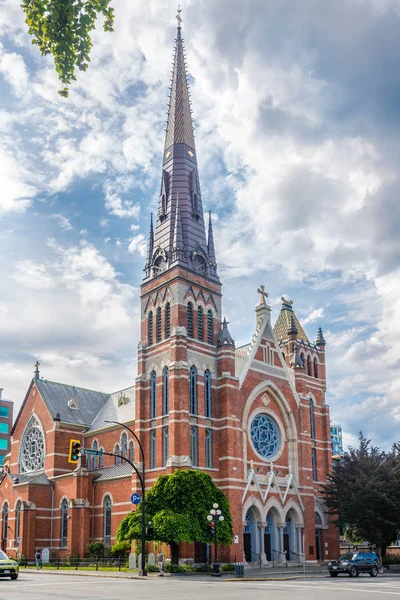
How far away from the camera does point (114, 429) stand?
5891 centimetres

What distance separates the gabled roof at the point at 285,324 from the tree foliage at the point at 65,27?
5495 cm

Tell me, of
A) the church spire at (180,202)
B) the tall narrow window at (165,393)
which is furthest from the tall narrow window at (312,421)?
the tall narrow window at (165,393)

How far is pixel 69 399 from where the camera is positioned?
6594 centimetres

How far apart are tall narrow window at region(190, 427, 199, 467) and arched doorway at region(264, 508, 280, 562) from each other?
8749 millimetres

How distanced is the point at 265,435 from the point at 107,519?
583 inches

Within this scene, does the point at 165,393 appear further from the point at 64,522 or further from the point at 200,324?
the point at 64,522

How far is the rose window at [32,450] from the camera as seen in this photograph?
204ft

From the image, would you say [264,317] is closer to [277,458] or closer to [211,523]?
[277,458]

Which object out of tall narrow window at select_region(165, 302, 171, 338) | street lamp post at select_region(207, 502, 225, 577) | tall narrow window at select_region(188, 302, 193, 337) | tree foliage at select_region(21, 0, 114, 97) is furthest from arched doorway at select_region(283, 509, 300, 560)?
tree foliage at select_region(21, 0, 114, 97)

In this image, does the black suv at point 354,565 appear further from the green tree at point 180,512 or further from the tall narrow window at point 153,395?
the tall narrow window at point 153,395

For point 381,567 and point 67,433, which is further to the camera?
point 67,433

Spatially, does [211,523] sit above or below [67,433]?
below

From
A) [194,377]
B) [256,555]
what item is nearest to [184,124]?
[194,377]

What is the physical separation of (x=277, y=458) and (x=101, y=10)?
160 ft
